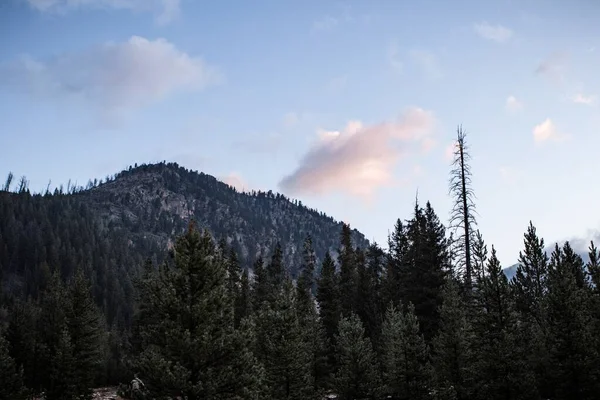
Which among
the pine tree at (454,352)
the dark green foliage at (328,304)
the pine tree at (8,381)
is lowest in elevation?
the pine tree at (8,381)

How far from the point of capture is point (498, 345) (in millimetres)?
24844

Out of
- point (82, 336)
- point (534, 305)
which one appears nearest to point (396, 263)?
point (534, 305)

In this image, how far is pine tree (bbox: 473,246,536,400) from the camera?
79.9 ft

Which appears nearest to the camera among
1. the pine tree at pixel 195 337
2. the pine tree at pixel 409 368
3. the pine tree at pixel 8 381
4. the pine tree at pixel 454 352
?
the pine tree at pixel 195 337

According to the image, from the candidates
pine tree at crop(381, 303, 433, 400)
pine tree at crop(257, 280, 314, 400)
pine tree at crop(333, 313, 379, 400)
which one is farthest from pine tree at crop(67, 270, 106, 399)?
pine tree at crop(381, 303, 433, 400)

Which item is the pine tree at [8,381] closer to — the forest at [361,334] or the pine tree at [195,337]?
the forest at [361,334]

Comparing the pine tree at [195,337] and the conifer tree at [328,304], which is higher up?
the conifer tree at [328,304]

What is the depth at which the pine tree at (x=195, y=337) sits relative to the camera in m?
17.6

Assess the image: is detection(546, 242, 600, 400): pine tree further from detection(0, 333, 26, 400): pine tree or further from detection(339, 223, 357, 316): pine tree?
detection(0, 333, 26, 400): pine tree

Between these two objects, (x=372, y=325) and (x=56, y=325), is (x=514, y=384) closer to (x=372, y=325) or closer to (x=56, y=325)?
(x=372, y=325)

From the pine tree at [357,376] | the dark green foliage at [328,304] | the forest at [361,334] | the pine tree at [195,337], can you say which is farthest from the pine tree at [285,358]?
the dark green foliage at [328,304]

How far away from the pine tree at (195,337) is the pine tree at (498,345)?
14209 millimetres

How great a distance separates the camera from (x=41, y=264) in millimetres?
144750

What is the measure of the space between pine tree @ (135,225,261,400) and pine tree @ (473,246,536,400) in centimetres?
1421
